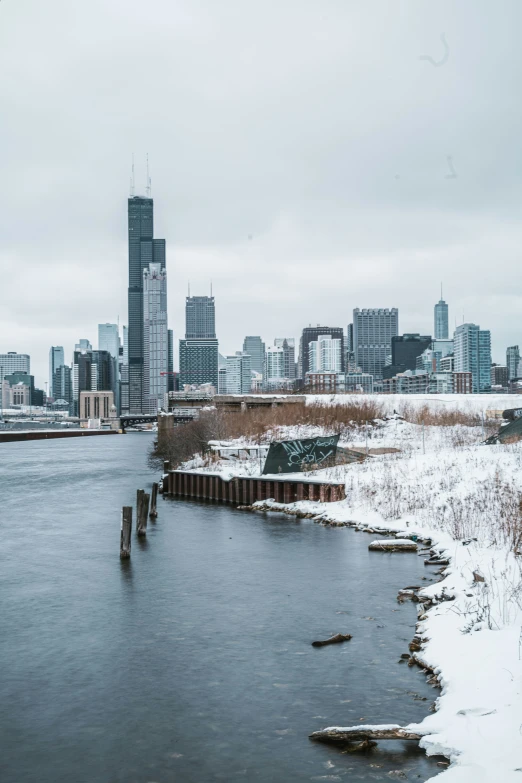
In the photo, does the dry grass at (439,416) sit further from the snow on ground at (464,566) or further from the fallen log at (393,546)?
the fallen log at (393,546)

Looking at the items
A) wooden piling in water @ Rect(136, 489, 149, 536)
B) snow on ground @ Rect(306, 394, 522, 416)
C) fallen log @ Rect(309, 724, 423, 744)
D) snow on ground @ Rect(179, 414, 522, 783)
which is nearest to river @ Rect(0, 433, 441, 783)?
fallen log @ Rect(309, 724, 423, 744)

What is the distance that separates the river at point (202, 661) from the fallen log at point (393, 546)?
1.60 feet

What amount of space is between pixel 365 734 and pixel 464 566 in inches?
370

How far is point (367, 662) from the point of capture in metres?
13.4

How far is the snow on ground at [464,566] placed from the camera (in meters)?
9.38

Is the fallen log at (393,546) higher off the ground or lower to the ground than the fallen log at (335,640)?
lower

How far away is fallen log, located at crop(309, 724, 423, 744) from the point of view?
10.1 m

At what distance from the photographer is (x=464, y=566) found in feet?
61.2

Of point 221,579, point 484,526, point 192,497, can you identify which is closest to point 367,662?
point 221,579

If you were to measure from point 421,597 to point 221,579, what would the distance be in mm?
6313

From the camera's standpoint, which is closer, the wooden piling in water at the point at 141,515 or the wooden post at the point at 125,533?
the wooden post at the point at 125,533

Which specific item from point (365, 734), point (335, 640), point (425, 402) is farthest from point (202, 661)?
point (425, 402)

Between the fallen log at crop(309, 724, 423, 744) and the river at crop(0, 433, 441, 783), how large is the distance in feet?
0.61

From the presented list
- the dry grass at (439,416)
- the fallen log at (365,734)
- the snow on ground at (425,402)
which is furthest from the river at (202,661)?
the snow on ground at (425,402)
